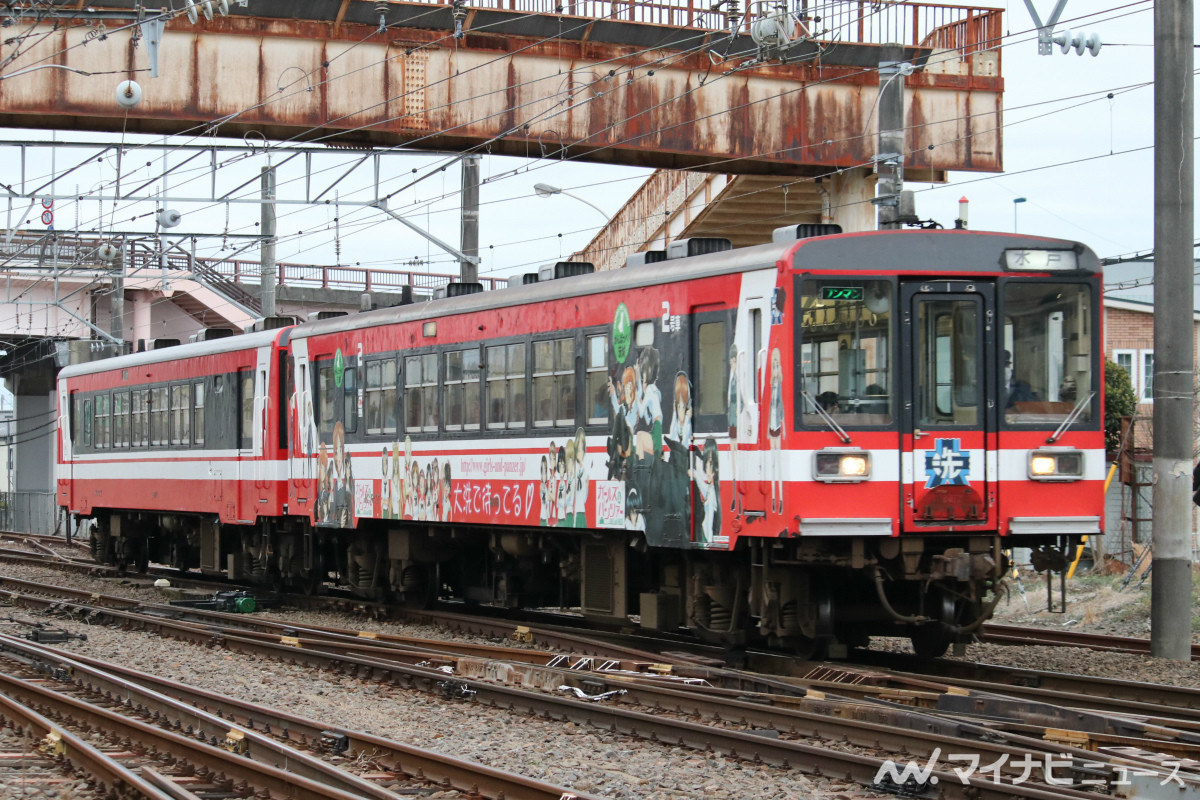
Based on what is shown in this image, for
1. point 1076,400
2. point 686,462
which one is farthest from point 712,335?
point 1076,400

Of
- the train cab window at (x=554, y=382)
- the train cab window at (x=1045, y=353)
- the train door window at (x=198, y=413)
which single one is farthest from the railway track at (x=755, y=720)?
the train door window at (x=198, y=413)

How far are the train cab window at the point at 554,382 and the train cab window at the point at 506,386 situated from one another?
0.79 feet

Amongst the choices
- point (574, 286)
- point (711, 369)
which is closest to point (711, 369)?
point (711, 369)

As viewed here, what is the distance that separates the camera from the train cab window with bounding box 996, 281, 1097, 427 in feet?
39.1

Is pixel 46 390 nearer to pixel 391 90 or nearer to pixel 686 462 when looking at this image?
pixel 391 90

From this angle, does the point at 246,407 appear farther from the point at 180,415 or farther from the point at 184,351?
the point at 184,351

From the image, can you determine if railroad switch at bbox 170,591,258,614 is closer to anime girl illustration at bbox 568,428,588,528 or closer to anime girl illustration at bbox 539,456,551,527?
anime girl illustration at bbox 539,456,551,527

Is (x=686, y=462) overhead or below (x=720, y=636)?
overhead

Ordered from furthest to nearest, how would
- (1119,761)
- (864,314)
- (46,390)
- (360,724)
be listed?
(46,390), (864,314), (360,724), (1119,761)

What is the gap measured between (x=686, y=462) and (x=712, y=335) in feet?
3.47

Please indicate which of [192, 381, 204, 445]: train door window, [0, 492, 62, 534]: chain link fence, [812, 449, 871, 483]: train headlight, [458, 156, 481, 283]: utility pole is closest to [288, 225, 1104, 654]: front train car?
[812, 449, 871, 483]: train headlight

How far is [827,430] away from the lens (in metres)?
11.5

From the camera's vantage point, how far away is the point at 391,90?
19969mm

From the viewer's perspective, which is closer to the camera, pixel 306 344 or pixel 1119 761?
pixel 1119 761
